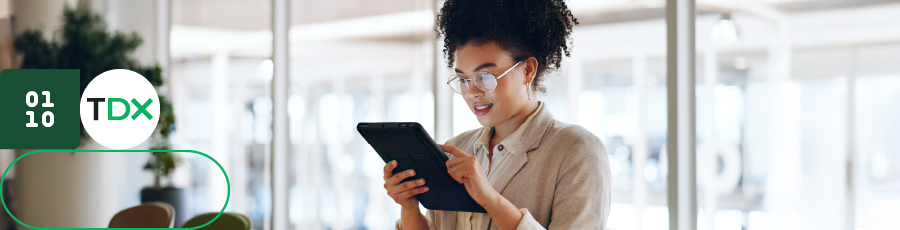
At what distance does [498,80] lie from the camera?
4.40ft

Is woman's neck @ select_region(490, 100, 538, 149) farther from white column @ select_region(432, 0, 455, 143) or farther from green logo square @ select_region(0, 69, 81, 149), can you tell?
green logo square @ select_region(0, 69, 81, 149)

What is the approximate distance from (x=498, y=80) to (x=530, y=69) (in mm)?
102

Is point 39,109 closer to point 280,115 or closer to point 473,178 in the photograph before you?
point 280,115

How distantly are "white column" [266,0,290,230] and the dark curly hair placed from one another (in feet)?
7.36

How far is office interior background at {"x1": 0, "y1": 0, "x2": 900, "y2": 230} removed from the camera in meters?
2.10

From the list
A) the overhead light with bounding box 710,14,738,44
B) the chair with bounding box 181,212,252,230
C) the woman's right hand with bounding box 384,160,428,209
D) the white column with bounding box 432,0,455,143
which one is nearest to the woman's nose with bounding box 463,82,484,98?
the woman's right hand with bounding box 384,160,428,209

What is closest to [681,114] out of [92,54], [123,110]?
[123,110]

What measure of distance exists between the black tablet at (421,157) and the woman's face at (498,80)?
0.60ft

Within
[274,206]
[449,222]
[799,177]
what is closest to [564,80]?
[799,177]

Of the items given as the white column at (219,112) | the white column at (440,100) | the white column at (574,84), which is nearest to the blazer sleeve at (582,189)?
the white column at (574,84)

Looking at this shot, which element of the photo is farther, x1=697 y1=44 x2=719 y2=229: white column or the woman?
x1=697 y1=44 x2=719 y2=229: white column

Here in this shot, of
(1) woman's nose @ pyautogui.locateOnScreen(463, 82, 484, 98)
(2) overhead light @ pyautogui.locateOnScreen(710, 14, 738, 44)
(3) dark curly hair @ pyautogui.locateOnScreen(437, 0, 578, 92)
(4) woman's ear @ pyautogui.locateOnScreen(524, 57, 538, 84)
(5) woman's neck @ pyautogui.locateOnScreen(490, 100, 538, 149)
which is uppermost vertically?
(2) overhead light @ pyautogui.locateOnScreen(710, 14, 738, 44)

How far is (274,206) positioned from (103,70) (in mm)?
1295

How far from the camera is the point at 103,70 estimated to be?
3541mm
